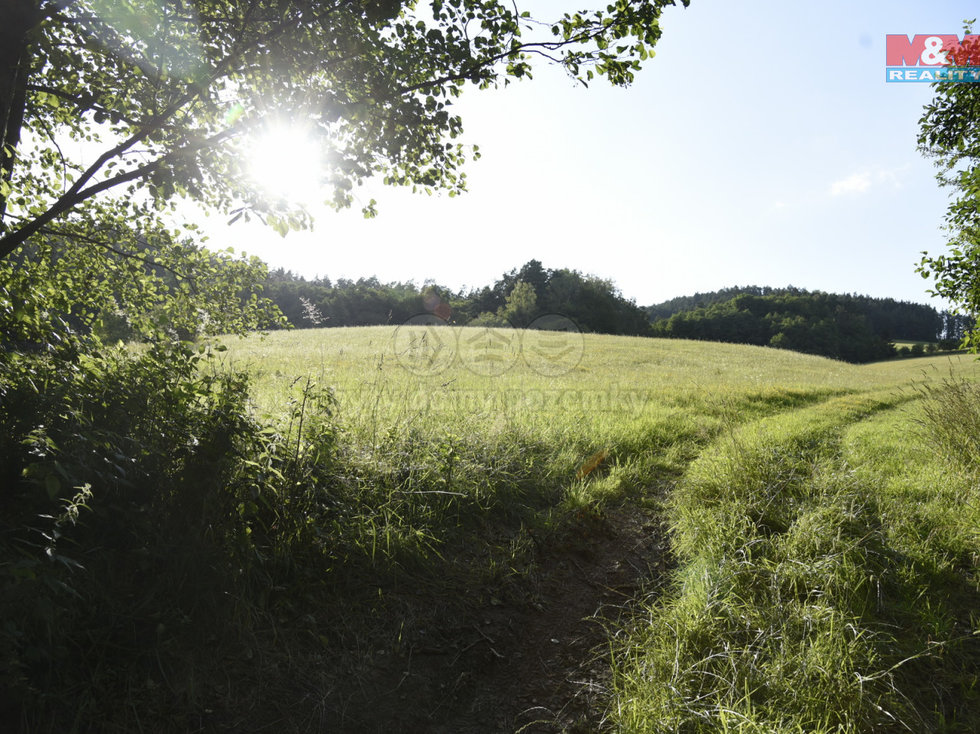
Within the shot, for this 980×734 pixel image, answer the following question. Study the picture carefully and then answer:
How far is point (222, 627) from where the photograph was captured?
2598 millimetres

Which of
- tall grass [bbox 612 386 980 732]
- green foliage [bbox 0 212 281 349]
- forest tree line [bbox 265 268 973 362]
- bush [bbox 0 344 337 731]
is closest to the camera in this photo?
bush [bbox 0 344 337 731]

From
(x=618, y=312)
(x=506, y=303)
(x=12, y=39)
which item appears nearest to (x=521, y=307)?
(x=506, y=303)

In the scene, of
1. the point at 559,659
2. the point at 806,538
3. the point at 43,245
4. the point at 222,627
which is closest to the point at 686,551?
the point at 806,538

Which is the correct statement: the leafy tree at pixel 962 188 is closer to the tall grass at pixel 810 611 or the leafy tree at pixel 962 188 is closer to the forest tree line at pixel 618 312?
the tall grass at pixel 810 611

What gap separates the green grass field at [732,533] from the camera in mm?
2449

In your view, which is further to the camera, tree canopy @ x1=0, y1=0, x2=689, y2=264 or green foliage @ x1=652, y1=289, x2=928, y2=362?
green foliage @ x1=652, y1=289, x2=928, y2=362

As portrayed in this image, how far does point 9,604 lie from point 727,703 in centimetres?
330

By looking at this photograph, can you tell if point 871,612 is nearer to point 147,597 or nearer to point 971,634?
point 971,634

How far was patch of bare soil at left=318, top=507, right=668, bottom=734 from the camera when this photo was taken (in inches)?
103

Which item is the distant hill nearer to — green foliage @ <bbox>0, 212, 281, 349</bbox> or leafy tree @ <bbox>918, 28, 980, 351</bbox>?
leafy tree @ <bbox>918, 28, 980, 351</bbox>

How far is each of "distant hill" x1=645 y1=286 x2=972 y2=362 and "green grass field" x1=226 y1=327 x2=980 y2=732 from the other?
73.6m

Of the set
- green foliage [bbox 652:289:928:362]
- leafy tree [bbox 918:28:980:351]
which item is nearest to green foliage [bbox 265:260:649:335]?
green foliage [bbox 652:289:928:362]

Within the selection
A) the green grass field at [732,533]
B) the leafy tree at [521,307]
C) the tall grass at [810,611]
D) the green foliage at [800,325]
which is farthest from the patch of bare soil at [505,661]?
the green foliage at [800,325]

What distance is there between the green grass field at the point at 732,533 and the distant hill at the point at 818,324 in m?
73.6
